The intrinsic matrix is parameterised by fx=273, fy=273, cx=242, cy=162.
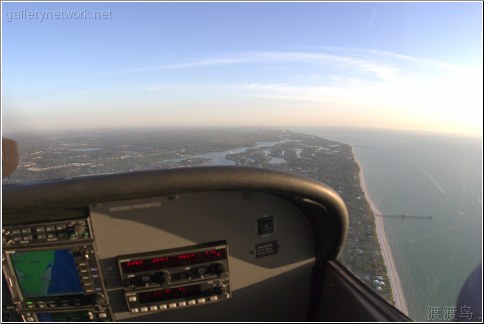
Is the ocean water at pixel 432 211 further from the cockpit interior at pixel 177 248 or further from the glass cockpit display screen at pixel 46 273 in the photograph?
the glass cockpit display screen at pixel 46 273

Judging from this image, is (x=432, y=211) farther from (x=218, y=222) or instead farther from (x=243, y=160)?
(x=218, y=222)

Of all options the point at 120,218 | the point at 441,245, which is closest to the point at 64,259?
the point at 120,218

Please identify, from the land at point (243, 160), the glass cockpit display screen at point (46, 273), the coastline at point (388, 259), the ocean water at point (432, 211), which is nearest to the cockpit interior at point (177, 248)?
the glass cockpit display screen at point (46, 273)

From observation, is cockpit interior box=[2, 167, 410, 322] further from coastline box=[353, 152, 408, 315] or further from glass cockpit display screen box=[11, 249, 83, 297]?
coastline box=[353, 152, 408, 315]

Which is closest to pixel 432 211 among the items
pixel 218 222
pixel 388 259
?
pixel 388 259

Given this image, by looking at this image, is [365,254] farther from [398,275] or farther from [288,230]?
[288,230]

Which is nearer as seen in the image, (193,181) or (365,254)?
(193,181)

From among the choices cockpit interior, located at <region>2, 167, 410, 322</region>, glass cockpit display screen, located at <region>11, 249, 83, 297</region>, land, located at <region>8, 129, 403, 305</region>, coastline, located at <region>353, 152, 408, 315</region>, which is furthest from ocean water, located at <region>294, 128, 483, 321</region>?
glass cockpit display screen, located at <region>11, 249, 83, 297</region>
